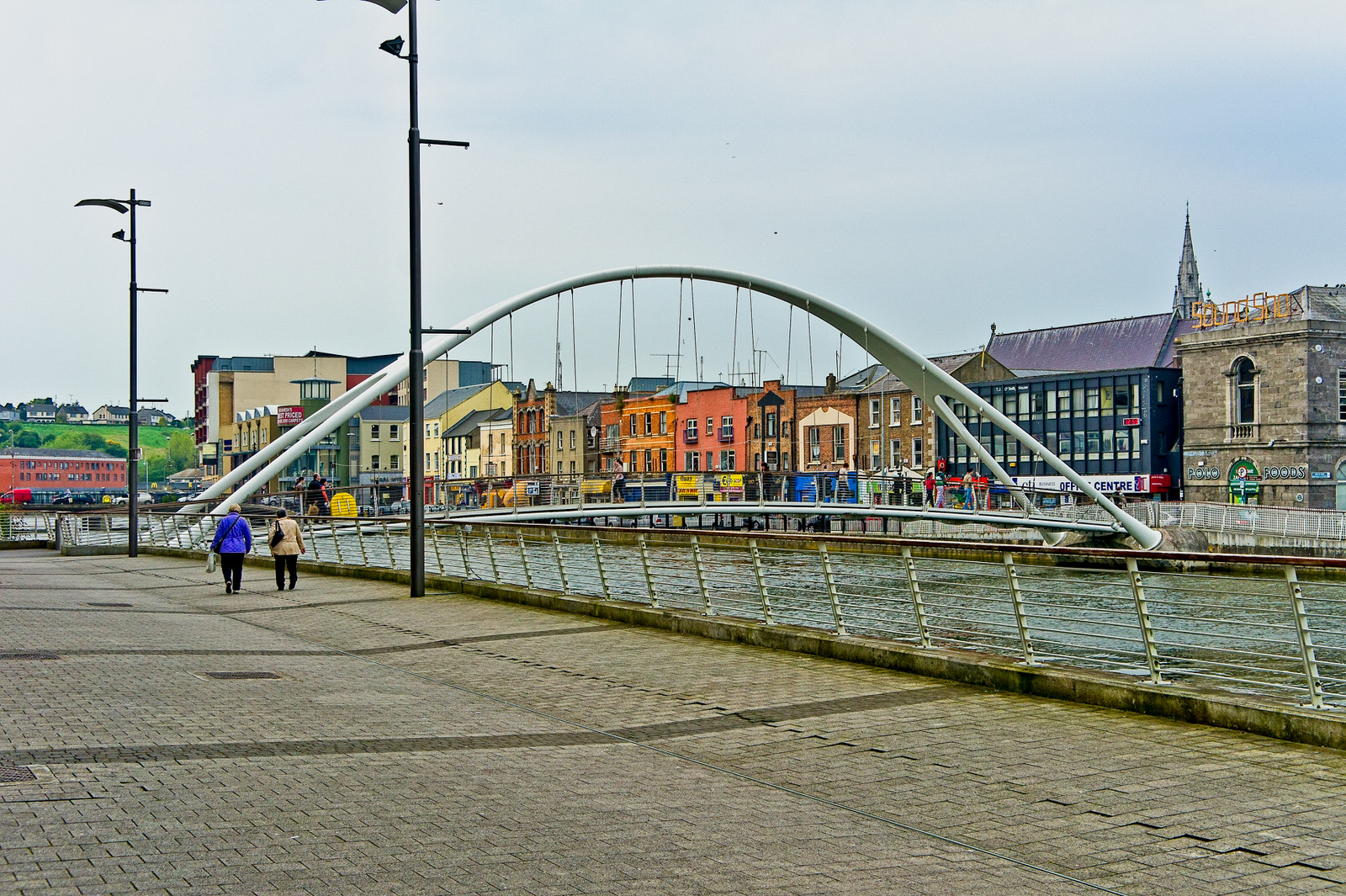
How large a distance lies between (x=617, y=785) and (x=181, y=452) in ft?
589

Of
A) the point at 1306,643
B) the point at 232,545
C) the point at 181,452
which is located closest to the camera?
the point at 1306,643

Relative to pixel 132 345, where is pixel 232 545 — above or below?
below

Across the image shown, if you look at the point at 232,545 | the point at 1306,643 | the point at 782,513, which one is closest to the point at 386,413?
the point at 782,513

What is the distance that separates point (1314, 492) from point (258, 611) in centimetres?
5391

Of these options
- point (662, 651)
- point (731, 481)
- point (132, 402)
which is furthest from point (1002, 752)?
point (731, 481)

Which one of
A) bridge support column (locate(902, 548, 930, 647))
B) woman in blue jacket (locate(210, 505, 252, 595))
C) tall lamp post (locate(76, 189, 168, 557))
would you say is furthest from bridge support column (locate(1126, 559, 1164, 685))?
tall lamp post (locate(76, 189, 168, 557))

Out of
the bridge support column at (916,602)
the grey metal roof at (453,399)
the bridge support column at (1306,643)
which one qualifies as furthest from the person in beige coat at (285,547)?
the grey metal roof at (453,399)

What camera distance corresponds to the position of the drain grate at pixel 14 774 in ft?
19.8

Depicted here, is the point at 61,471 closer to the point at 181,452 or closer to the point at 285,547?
the point at 181,452

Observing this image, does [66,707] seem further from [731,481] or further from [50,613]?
[731,481]

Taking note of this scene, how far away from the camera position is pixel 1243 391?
6231 cm

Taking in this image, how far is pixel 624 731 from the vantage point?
8078 mm

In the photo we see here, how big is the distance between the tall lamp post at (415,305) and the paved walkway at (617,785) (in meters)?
6.29

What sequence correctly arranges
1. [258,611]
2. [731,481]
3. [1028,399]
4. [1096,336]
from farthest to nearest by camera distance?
[1096,336], [1028,399], [731,481], [258,611]
